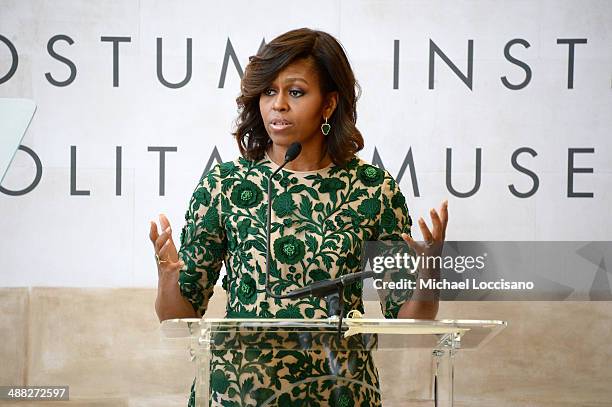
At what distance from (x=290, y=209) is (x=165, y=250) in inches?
14.4

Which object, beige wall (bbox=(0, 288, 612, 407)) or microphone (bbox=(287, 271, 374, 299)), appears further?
beige wall (bbox=(0, 288, 612, 407))

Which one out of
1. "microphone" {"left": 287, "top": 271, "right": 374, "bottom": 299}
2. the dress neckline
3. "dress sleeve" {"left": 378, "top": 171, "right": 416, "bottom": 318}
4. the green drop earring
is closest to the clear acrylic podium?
"microphone" {"left": 287, "top": 271, "right": 374, "bottom": 299}

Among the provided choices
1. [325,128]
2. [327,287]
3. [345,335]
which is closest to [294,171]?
[325,128]

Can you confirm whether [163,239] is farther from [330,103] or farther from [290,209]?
[330,103]

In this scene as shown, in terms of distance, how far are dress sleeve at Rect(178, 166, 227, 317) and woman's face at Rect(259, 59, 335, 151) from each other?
22cm

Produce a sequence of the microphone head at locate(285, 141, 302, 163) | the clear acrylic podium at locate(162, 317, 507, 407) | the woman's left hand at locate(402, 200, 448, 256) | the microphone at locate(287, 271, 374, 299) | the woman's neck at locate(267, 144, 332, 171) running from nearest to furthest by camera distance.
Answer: the clear acrylic podium at locate(162, 317, 507, 407) < the microphone at locate(287, 271, 374, 299) < the woman's left hand at locate(402, 200, 448, 256) < the microphone head at locate(285, 141, 302, 163) < the woman's neck at locate(267, 144, 332, 171)

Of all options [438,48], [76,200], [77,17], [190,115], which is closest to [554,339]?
[438,48]

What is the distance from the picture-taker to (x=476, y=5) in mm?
4449

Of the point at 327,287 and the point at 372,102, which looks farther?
the point at 372,102

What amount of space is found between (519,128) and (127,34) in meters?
1.75

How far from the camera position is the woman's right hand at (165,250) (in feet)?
8.30

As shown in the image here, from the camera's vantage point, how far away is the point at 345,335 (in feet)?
6.79

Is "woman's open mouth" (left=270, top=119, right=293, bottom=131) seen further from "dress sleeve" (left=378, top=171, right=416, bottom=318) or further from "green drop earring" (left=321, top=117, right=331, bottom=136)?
"dress sleeve" (left=378, top=171, right=416, bottom=318)

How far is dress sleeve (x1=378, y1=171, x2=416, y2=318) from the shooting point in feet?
8.96
